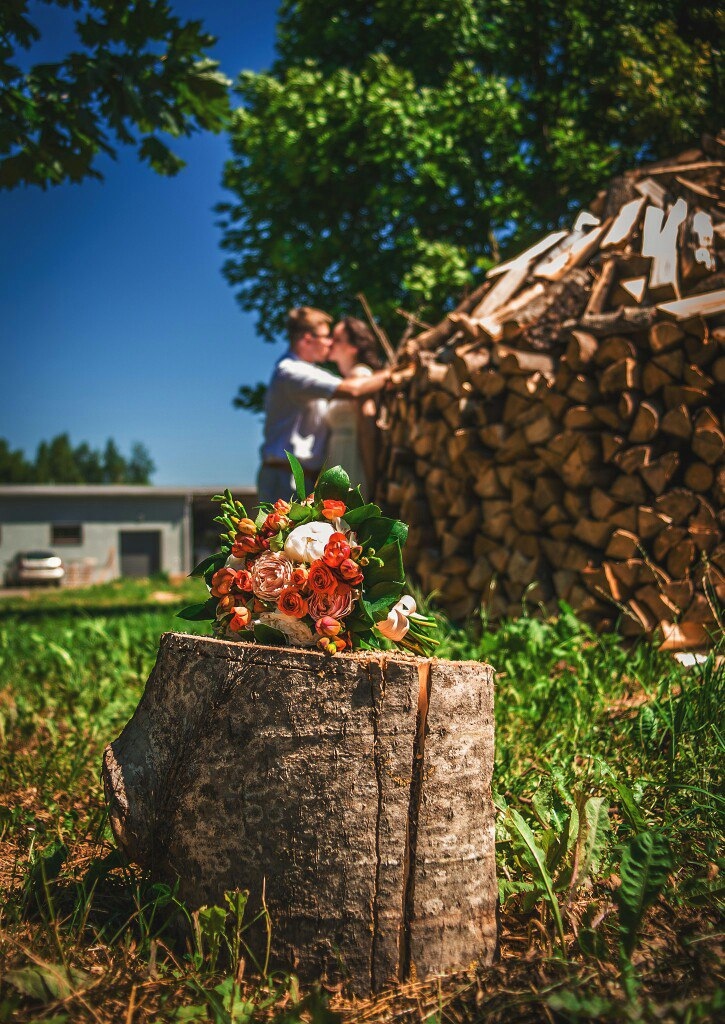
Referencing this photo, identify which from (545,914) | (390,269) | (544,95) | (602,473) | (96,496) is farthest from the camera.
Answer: (96,496)

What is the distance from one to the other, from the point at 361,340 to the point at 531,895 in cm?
341

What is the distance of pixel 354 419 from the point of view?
13.7 ft

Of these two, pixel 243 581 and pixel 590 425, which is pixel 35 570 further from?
pixel 243 581

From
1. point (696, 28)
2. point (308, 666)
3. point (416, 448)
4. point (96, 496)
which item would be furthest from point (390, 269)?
point (96, 496)

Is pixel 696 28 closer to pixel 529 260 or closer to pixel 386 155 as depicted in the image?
pixel 529 260

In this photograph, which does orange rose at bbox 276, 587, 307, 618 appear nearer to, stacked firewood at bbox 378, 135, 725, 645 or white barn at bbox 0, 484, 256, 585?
A: stacked firewood at bbox 378, 135, 725, 645

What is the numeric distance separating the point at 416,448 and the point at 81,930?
3.00m

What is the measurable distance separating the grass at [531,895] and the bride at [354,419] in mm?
2042

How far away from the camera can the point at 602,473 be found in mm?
3137

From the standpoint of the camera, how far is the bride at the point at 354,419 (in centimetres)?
414

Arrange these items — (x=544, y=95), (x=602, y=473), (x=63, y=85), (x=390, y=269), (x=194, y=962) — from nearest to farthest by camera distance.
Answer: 1. (x=194, y=962)
2. (x=602, y=473)
3. (x=63, y=85)
4. (x=544, y=95)
5. (x=390, y=269)

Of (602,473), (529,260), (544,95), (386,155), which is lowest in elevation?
(602,473)

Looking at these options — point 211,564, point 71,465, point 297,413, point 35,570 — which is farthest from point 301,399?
point 71,465

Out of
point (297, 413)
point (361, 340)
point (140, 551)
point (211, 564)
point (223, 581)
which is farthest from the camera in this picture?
point (140, 551)
